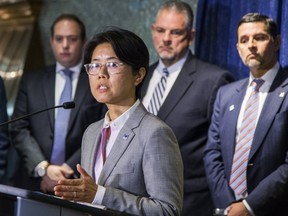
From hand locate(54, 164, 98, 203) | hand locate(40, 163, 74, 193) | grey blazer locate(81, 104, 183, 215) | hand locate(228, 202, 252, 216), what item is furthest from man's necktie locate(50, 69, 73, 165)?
hand locate(54, 164, 98, 203)

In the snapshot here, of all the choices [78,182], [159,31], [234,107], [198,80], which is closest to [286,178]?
[234,107]

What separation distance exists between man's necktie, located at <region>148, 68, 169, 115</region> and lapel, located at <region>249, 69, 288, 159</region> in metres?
0.69

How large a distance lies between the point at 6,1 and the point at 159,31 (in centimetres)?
165

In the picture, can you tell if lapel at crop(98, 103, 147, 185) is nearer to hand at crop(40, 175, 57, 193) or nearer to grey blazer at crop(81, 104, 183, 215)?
grey blazer at crop(81, 104, 183, 215)

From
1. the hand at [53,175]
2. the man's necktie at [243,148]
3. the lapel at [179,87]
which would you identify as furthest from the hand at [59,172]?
the man's necktie at [243,148]

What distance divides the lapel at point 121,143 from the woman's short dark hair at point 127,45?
0.66 feet

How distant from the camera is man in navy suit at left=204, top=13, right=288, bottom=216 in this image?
4008 mm

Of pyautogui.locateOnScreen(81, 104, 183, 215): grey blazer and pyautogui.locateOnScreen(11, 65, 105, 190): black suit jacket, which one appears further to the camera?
pyautogui.locateOnScreen(11, 65, 105, 190): black suit jacket

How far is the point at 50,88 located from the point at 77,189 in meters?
2.25

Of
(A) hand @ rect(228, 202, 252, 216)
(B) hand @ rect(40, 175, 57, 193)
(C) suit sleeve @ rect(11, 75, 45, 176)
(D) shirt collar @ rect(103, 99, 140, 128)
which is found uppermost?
(D) shirt collar @ rect(103, 99, 140, 128)

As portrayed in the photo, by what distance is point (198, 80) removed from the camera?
4598 mm

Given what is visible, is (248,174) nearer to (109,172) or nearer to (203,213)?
(203,213)

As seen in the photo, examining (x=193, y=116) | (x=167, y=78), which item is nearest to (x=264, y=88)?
(x=193, y=116)

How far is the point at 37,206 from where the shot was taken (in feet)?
8.20
